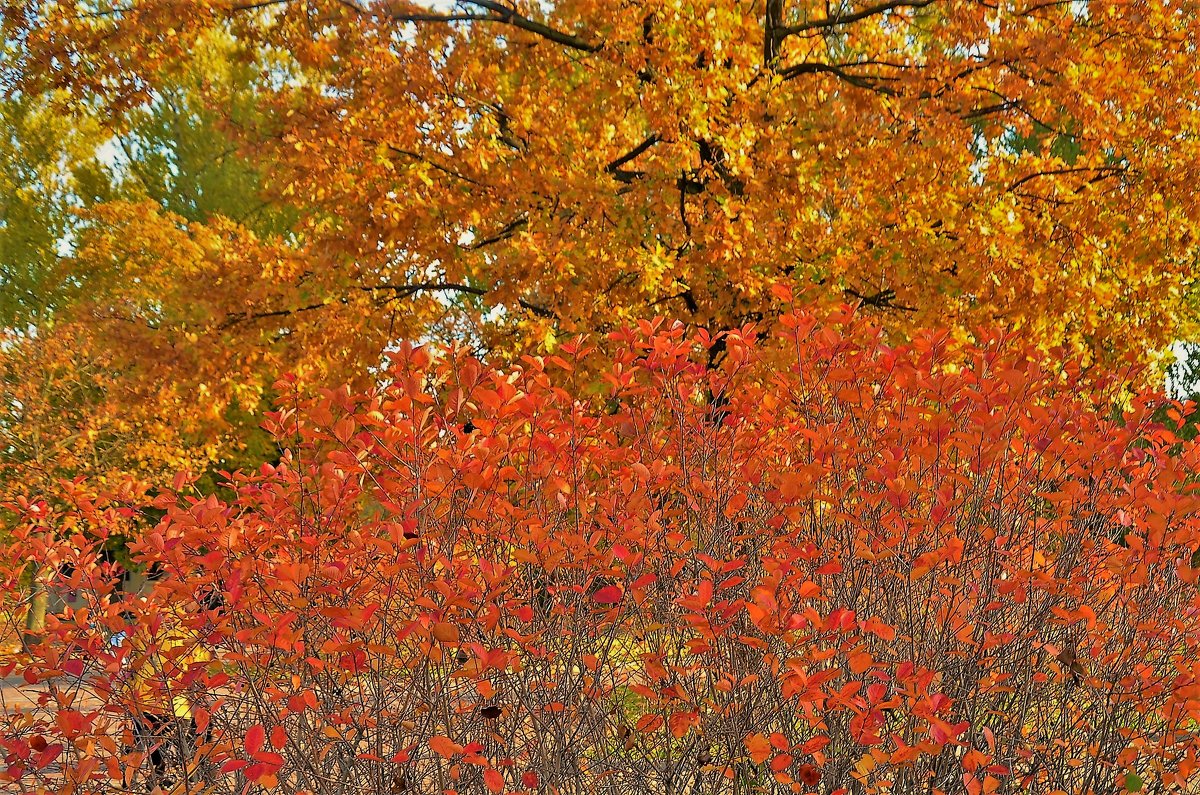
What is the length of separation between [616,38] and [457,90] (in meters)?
1.36

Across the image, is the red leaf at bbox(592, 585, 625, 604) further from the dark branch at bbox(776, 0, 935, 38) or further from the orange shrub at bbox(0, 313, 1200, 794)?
the dark branch at bbox(776, 0, 935, 38)

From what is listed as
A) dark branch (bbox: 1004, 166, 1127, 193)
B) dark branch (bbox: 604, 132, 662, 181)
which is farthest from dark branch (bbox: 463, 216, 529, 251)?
dark branch (bbox: 1004, 166, 1127, 193)

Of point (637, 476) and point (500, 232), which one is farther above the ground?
point (500, 232)

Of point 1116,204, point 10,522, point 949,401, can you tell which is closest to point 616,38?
point 1116,204

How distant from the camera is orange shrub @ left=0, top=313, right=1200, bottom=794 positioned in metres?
3.08

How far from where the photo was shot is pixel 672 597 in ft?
12.0

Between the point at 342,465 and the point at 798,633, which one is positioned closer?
the point at 798,633

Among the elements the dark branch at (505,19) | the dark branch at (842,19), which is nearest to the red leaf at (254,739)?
the dark branch at (505,19)

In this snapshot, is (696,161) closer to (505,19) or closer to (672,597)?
(505,19)

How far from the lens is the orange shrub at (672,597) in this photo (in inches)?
121

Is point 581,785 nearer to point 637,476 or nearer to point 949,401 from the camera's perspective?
point 637,476

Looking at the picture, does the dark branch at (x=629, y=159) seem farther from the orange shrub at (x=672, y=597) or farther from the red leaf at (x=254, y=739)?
the red leaf at (x=254, y=739)

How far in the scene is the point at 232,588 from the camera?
2895 mm

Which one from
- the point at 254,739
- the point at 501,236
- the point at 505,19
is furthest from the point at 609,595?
the point at 505,19
